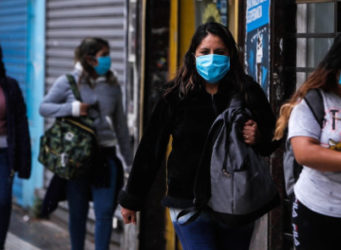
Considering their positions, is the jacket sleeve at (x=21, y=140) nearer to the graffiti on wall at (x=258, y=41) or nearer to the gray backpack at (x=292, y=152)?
the graffiti on wall at (x=258, y=41)

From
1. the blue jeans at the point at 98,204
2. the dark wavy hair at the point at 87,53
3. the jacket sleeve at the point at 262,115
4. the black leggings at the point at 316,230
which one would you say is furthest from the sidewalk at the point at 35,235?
the black leggings at the point at 316,230

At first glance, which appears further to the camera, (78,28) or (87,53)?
(78,28)

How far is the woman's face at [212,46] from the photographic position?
3.69 m

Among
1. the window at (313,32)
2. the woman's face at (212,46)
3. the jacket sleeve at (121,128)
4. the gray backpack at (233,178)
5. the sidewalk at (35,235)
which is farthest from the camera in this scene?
the sidewalk at (35,235)

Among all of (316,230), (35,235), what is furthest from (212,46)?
(35,235)

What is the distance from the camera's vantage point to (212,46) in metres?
3.69

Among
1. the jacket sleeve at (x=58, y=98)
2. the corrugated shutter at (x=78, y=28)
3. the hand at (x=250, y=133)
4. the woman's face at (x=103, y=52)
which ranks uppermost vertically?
the corrugated shutter at (x=78, y=28)

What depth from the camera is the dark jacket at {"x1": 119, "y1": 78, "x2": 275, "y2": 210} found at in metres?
3.60

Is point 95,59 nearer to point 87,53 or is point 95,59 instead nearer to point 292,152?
point 87,53

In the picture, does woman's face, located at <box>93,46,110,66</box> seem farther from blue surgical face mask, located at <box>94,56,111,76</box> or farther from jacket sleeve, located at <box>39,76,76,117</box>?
jacket sleeve, located at <box>39,76,76,117</box>

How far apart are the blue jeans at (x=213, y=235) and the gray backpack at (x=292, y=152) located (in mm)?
279

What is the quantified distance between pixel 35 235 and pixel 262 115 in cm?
466

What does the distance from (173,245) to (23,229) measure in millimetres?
2308

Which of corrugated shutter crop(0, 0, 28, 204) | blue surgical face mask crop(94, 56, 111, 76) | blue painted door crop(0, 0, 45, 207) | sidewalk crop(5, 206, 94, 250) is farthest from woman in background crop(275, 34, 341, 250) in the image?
corrugated shutter crop(0, 0, 28, 204)
